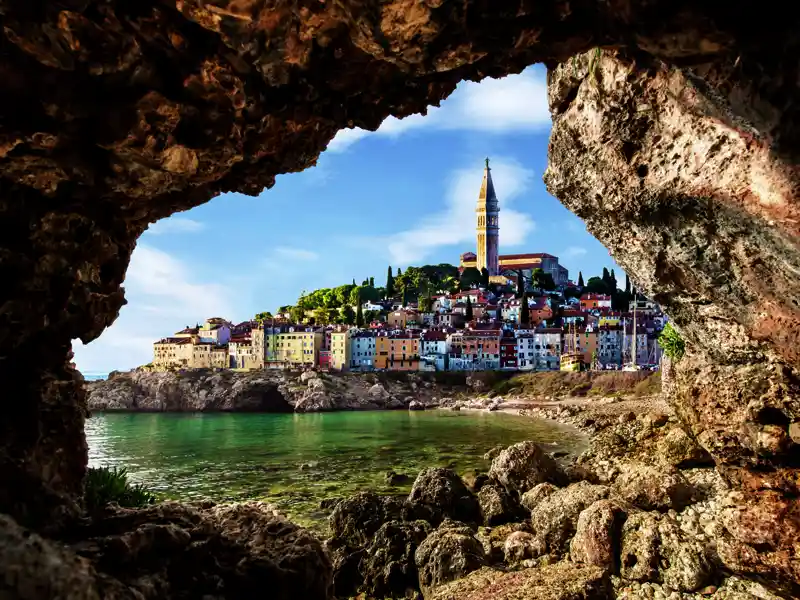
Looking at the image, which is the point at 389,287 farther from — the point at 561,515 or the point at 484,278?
the point at 561,515

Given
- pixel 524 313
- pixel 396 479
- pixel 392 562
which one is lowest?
pixel 396 479

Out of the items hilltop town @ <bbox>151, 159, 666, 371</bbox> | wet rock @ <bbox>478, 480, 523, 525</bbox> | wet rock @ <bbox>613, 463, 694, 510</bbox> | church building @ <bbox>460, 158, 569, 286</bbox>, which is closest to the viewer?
wet rock @ <bbox>613, 463, 694, 510</bbox>

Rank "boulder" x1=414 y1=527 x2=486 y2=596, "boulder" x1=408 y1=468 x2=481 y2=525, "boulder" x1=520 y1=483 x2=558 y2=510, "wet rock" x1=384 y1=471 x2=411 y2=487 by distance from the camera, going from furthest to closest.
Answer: "wet rock" x1=384 y1=471 x2=411 y2=487
"boulder" x1=520 y1=483 x2=558 y2=510
"boulder" x1=408 y1=468 x2=481 y2=525
"boulder" x1=414 y1=527 x2=486 y2=596

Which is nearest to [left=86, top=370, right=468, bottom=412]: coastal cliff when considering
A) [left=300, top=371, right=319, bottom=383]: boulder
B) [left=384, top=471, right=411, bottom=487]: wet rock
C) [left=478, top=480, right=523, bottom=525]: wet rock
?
[left=300, top=371, right=319, bottom=383]: boulder

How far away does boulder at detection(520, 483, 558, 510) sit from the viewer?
14.1 metres

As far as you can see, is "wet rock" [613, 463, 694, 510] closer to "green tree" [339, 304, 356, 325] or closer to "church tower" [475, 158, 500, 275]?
"green tree" [339, 304, 356, 325]

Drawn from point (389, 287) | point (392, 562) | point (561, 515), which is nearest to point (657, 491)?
point (561, 515)

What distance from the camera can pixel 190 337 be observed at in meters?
98.7

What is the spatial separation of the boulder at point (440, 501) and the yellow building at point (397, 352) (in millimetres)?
75784

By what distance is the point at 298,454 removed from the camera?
97.7 feet

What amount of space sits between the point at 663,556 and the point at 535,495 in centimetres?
531

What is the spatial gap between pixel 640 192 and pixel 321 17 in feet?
17.6

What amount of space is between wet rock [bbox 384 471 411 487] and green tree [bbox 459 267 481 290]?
113 metres

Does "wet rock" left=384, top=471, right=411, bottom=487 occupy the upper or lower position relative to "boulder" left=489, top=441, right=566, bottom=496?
lower
